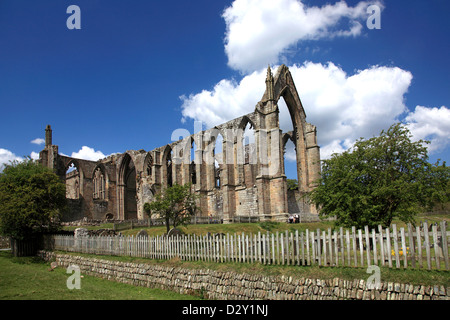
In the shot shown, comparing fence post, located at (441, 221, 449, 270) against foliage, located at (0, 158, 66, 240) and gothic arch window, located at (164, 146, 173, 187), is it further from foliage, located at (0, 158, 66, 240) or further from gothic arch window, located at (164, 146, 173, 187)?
gothic arch window, located at (164, 146, 173, 187)

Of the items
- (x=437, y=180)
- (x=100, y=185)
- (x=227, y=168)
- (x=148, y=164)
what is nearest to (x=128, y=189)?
(x=100, y=185)

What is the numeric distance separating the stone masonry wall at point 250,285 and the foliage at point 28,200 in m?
8.34

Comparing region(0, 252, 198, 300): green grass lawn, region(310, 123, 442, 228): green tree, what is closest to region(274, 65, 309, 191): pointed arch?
region(310, 123, 442, 228): green tree

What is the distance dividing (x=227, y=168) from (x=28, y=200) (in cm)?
1950

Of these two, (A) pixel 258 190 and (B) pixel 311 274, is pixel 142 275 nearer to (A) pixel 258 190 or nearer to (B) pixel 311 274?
(B) pixel 311 274

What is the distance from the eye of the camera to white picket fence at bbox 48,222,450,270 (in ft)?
25.4

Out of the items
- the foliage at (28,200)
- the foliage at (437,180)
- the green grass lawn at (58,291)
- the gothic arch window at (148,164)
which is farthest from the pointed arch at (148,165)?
the foliage at (437,180)

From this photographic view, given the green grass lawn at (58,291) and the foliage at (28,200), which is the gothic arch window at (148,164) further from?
the green grass lawn at (58,291)

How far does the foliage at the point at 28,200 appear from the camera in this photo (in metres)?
19.6

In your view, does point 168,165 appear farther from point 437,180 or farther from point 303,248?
point 303,248

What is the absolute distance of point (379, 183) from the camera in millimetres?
14922
